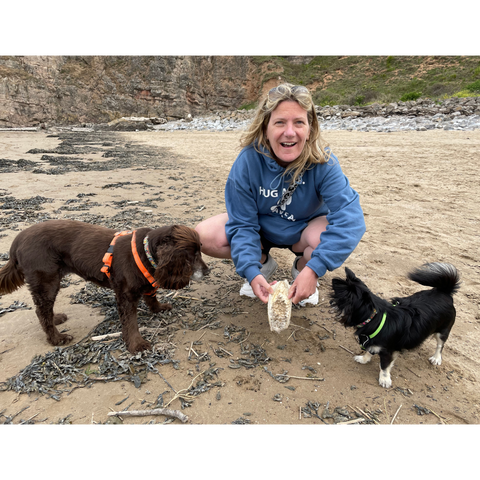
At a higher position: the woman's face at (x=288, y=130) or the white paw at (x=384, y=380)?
the woman's face at (x=288, y=130)

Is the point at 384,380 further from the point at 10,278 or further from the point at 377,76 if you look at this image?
the point at 377,76

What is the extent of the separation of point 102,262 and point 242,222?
1244mm

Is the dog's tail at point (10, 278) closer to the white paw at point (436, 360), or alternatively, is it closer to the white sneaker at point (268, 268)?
the white sneaker at point (268, 268)

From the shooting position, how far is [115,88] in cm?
3788

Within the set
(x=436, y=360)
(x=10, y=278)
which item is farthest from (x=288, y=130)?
(x=10, y=278)

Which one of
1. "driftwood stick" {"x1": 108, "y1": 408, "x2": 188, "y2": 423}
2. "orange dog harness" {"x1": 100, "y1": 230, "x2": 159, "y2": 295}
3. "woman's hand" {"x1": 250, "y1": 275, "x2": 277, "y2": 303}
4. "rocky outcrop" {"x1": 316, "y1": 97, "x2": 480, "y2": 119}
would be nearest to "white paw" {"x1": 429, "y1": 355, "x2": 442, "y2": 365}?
"woman's hand" {"x1": 250, "y1": 275, "x2": 277, "y2": 303}

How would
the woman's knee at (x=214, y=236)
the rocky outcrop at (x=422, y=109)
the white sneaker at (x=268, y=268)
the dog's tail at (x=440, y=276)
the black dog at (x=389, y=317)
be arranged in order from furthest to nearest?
the rocky outcrop at (x=422, y=109), the white sneaker at (x=268, y=268), the woman's knee at (x=214, y=236), the dog's tail at (x=440, y=276), the black dog at (x=389, y=317)

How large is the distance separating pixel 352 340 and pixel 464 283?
5.26 ft

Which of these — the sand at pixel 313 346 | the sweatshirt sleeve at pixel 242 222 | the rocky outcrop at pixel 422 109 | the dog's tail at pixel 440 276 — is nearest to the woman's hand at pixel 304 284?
the sweatshirt sleeve at pixel 242 222

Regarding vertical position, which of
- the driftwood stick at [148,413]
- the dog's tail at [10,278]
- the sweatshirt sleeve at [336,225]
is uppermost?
the sweatshirt sleeve at [336,225]

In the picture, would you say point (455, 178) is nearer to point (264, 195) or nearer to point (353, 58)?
point (264, 195)

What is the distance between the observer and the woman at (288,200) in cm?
239

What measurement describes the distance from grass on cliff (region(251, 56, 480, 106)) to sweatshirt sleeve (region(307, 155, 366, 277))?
85.4 ft

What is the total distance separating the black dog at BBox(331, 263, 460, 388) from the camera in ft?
6.97
